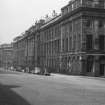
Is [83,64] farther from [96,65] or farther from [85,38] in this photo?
[85,38]

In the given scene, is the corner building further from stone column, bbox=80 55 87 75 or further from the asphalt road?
the asphalt road

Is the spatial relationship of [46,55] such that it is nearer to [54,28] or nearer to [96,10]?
[54,28]

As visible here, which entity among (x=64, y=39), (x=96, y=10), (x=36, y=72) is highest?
(x=96, y=10)

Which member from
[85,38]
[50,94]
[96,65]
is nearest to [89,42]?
[85,38]

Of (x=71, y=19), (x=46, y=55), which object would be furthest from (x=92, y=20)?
(x=46, y=55)

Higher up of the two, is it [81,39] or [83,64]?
[81,39]

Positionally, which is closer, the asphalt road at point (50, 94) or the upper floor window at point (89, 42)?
the asphalt road at point (50, 94)

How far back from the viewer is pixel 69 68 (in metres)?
76.3

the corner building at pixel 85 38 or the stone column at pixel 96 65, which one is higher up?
the corner building at pixel 85 38

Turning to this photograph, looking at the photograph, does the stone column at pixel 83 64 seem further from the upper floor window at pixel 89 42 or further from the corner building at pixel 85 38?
the upper floor window at pixel 89 42

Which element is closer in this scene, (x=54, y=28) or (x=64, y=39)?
(x=64, y=39)

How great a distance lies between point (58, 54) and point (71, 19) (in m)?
15.3

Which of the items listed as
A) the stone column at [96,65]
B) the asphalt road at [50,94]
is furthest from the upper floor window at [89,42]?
the asphalt road at [50,94]

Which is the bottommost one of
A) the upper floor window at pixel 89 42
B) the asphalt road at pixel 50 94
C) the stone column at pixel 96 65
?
the asphalt road at pixel 50 94
